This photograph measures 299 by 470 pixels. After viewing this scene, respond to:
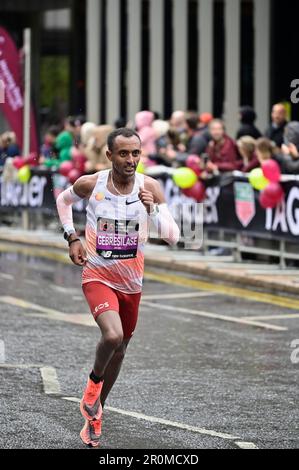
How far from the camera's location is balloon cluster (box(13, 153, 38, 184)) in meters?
25.6

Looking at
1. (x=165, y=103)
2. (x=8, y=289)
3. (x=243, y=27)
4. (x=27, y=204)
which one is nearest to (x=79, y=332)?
(x=8, y=289)

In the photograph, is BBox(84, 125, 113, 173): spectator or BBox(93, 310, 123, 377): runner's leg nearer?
BBox(93, 310, 123, 377): runner's leg

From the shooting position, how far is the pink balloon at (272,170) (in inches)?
701

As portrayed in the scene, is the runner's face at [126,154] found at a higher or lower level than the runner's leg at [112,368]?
higher

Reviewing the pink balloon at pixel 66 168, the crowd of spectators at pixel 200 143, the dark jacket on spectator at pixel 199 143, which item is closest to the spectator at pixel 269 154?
the crowd of spectators at pixel 200 143

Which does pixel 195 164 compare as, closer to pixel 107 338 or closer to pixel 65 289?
pixel 65 289

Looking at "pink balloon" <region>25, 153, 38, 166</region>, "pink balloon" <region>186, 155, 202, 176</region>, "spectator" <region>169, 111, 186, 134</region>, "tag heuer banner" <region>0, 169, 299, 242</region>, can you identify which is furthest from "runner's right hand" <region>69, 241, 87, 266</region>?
"pink balloon" <region>25, 153, 38, 166</region>

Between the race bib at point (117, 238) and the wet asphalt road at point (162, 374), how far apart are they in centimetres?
114

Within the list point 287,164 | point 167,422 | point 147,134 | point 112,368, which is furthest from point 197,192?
point 112,368

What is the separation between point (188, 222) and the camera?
66.3ft

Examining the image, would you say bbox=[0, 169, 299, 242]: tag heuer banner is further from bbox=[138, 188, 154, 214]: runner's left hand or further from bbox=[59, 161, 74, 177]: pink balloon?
bbox=[138, 188, 154, 214]: runner's left hand

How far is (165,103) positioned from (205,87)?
1936 mm

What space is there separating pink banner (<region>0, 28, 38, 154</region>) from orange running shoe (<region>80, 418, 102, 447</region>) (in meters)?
18.4

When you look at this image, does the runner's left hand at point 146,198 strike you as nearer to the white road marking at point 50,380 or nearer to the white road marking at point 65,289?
the white road marking at point 50,380
